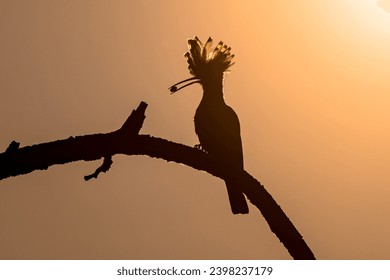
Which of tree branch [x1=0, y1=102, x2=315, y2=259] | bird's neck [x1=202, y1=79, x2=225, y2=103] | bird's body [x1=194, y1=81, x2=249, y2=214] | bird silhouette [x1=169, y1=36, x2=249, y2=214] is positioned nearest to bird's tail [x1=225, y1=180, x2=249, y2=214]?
bird silhouette [x1=169, y1=36, x2=249, y2=214]

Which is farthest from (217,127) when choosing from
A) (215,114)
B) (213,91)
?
(213,91)

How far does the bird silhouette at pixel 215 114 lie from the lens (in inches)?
213

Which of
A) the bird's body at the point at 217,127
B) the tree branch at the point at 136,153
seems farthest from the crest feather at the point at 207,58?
the tree branch at the point at 136,153

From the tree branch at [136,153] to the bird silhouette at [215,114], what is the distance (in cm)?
300

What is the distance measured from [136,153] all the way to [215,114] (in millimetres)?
4024

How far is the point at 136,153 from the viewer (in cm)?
211

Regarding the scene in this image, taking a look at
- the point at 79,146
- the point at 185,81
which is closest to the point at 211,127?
the point at 185,81

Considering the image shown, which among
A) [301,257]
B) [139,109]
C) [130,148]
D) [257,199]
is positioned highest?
[139,109]

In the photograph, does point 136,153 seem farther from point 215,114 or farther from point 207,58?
point 215,114

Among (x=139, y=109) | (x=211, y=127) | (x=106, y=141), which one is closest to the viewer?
(x=106, y=141)
